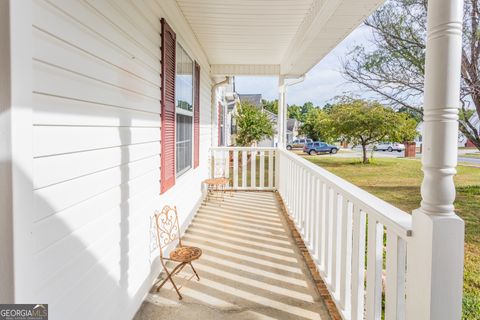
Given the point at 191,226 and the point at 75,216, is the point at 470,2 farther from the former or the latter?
the point at 75,216

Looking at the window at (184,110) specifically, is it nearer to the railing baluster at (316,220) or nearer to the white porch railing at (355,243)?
the white porch railing at (355,243)

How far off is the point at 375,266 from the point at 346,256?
487mm

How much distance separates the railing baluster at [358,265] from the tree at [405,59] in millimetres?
5326

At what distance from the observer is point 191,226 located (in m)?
4.57

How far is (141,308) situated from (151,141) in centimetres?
134

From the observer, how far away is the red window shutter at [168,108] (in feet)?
10.4

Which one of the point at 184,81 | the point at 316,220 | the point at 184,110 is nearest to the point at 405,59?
the point at 184,81

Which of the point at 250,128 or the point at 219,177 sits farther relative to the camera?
the point at 250,128

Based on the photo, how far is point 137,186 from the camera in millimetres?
2492

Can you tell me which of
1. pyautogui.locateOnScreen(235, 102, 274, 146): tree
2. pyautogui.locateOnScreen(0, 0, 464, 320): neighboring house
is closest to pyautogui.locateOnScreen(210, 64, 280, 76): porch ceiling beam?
pyautogui.locateOnScreen(0, 0, 464, 320): neighboring house

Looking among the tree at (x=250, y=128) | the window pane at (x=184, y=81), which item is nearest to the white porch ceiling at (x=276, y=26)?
the window pane at (x=184, y=81)

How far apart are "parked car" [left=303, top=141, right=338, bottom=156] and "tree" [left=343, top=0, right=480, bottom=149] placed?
59.7ft

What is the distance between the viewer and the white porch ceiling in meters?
3.23

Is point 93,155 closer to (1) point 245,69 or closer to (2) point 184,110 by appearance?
(2) point 184,110
